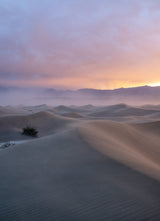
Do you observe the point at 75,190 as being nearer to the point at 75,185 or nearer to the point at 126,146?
the point at 75,185

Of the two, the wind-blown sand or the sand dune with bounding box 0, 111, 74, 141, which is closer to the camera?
the wind-blown sand

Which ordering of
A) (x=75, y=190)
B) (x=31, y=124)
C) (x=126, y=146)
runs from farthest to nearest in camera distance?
(x=31, y=124) → (x=126, y=146) → (x=75, y=190)

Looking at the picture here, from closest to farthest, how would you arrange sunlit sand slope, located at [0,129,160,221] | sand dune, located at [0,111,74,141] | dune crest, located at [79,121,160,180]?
sunlit sand slope, located at [0,129,160,221] → dune crest, located at [79,121,160,180] → sand dune, located at [0,111,74,141]

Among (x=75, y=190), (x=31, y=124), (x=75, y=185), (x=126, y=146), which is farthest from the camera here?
(x=31, y=124)

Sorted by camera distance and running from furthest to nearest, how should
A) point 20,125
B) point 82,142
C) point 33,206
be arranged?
point 20,125 → point 82,142 → point 33,206

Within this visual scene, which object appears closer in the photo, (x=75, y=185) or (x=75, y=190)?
(x=75, y=190)

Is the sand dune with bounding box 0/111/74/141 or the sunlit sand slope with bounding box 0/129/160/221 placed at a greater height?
the sand dune with bounding box 0/111/74/141

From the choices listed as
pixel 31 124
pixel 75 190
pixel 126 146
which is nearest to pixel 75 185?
pixel 75 190

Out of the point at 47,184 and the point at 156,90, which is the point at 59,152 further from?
the point at 156,90

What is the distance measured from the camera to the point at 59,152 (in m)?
7.21

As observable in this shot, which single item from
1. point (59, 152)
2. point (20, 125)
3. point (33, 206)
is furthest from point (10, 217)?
point (20, 125)

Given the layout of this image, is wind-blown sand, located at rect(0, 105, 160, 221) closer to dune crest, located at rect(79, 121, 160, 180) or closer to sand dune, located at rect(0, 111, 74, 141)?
dune crest, located at rect(79, 121, 160, 180)

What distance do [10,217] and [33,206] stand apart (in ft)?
1.40

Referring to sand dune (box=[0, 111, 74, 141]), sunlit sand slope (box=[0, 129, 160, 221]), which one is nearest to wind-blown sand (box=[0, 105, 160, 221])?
sunlit sand slope (box=[0, 129, 160, 221])
